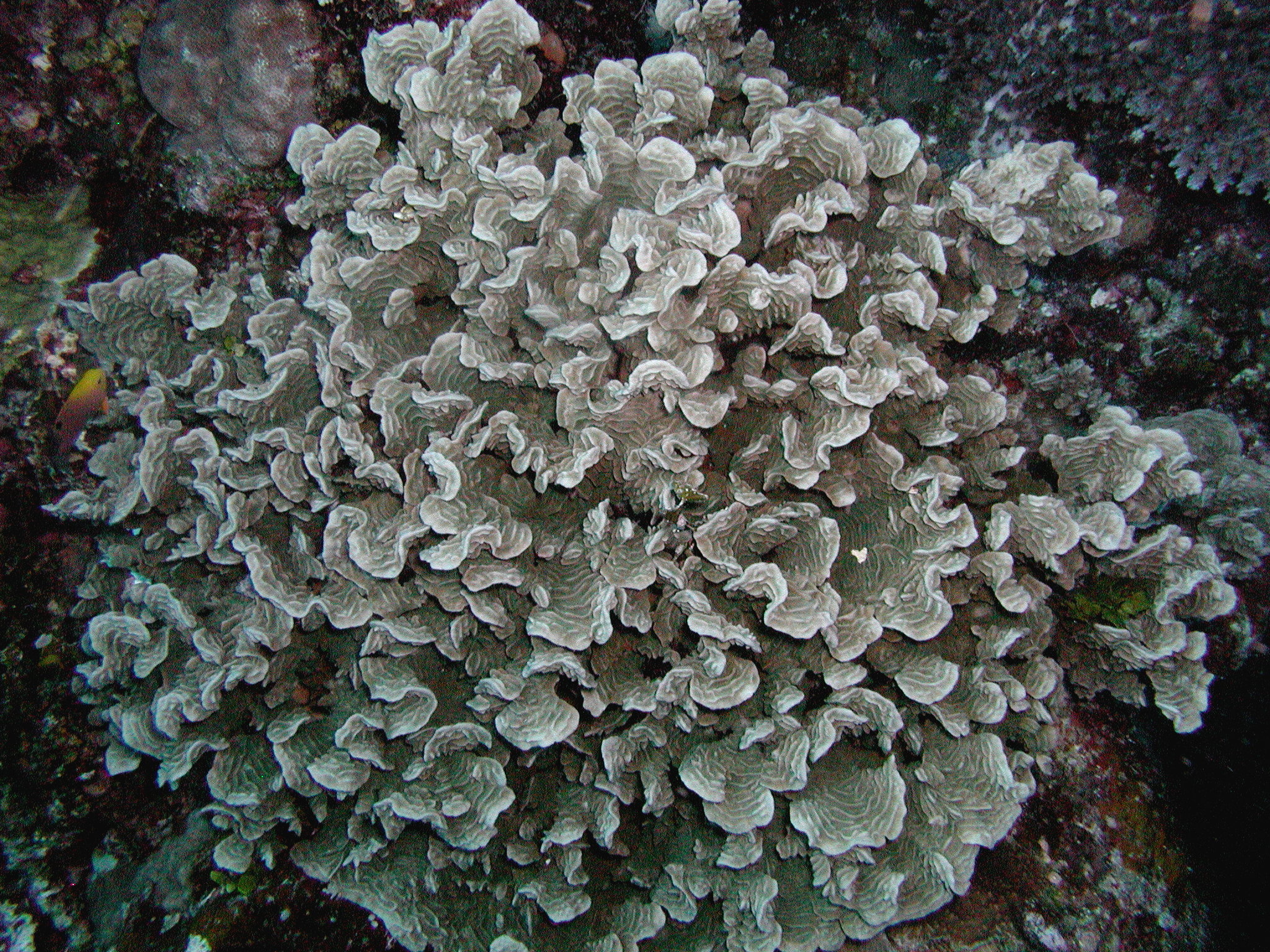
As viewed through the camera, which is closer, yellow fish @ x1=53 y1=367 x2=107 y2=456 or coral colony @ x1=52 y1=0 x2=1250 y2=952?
coral colony @ x1=52 y1=0 x2=1250 y2=952

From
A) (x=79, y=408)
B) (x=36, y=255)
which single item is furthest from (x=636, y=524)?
(x=36, y=255)

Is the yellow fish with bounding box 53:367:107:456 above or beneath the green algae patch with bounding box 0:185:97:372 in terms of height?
beneath

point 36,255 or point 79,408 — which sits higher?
point 36,255

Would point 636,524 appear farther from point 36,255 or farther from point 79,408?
point 36,255

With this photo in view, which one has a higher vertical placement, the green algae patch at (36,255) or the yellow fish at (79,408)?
the green algae patch at (36,255)

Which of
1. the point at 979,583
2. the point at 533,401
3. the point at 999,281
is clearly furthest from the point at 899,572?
the point at 533,401

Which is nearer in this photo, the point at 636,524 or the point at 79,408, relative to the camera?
the point at 636,524
